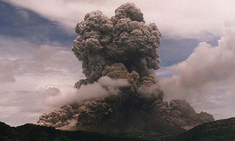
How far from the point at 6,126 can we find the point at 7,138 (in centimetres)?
1777

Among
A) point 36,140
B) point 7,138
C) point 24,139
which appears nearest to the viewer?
point 7,138

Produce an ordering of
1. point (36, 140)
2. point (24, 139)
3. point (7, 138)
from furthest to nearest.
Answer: point (36, 140) < point (24, 139) < point (7, 138)

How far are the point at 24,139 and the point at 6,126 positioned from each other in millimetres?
14673

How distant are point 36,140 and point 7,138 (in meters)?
27.6

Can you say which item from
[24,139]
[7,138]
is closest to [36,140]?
[24,139]

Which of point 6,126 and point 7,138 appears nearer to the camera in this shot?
point 7,138

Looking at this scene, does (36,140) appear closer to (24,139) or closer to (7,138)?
(24,139)

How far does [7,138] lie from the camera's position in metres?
175

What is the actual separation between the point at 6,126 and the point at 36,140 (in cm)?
2133

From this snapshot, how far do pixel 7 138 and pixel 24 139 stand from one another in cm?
1421

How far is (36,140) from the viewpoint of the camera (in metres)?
200

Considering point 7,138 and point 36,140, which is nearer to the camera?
point 7,138

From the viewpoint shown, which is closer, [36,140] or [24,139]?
[24,139]
